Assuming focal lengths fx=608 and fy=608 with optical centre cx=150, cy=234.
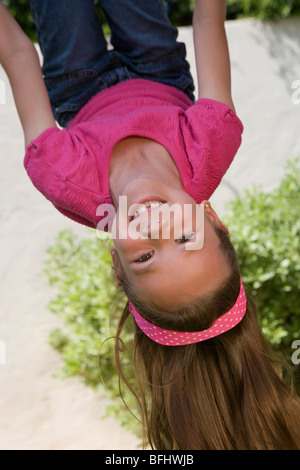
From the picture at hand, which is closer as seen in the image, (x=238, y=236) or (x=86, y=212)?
(x=86, y=212)

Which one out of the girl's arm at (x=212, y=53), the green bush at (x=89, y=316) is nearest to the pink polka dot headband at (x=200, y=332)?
the girl's arm at (x=212, y=53)

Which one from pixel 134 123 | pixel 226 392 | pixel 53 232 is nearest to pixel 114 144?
pixel 134 123

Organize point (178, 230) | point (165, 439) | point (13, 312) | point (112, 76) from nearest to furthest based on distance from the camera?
point (178, 230)
point (165, 439)
point (112, 76)
point (13, 312)

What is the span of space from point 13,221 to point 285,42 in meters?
2.62

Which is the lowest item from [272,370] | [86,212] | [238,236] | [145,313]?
[238,236]

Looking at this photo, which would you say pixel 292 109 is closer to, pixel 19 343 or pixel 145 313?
pixel 19 343

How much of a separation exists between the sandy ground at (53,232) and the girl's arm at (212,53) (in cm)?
145

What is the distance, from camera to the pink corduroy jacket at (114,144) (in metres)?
1.97

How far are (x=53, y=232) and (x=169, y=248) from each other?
8.16ft

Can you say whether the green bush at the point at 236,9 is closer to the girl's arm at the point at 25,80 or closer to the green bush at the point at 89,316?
the green bush at the point at 89,316

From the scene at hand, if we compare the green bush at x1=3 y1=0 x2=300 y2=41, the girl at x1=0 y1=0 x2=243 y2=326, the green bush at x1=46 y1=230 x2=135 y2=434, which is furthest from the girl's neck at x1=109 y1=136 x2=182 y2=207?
the green bush at x1=3 y1=0 x2=300 y2=41

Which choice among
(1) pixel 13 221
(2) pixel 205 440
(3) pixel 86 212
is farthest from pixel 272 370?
(1) pixel 13 221

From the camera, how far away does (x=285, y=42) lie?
4.93m

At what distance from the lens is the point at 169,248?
1.76 metres
